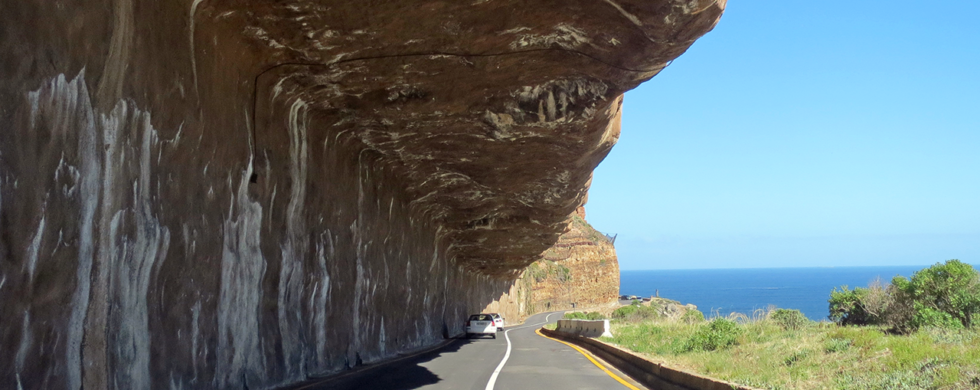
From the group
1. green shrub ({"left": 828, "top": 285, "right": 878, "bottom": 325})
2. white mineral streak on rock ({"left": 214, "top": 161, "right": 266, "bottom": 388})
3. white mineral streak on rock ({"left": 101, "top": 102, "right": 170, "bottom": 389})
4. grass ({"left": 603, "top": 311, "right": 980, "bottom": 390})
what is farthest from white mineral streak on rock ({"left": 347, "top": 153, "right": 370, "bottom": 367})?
green shrub ({"left": 828, "top": 285, "right": 878, "bottom": 325})

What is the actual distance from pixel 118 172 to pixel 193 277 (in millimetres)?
2246

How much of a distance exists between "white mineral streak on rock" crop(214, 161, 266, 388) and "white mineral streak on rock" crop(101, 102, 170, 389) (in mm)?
1918

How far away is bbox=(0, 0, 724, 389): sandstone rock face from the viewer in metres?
6.16

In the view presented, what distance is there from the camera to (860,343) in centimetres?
1175

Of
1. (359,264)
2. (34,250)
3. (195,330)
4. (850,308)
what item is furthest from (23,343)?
(850,308)

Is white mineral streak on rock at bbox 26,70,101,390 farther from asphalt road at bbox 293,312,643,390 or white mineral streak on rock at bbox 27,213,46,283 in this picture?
asphalt road at bbox 293,312,643,390

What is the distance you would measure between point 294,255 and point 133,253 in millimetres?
5065

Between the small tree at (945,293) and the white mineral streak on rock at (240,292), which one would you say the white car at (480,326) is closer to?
the small tree at (945,293)

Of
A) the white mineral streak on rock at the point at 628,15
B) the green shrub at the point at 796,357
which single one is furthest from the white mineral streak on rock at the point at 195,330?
the green shrub at the point at 796,357

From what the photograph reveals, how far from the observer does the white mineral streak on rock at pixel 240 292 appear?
9891 millimetres

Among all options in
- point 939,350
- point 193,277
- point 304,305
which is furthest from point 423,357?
point 939,350

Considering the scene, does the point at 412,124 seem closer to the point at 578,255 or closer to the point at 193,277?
the point at 193,277

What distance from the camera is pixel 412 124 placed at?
14977 mm

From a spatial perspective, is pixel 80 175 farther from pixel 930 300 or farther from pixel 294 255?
pixel 930 300
